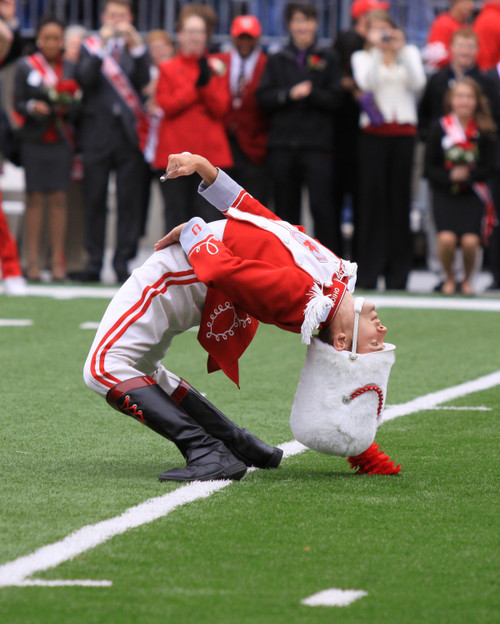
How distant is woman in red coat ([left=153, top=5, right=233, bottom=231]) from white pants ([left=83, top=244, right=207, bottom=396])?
6.84 metres

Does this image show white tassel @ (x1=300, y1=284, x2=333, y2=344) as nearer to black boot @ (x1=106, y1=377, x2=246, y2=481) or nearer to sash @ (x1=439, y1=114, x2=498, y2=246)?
black boot @ (x1=106, y1=377, x2=246, y2=481)

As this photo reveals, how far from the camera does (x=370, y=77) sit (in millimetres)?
10945

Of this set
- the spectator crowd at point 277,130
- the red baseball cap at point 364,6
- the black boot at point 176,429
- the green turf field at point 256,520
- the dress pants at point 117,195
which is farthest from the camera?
the red baseball cap at point 364,6

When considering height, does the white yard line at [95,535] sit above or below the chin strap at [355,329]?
below

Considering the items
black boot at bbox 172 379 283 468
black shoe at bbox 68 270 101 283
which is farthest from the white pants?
black shoe at bbox 68 270 101 283

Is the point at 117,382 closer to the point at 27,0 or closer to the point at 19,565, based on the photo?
the point at 19,565

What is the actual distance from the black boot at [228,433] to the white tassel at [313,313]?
0.52 metres

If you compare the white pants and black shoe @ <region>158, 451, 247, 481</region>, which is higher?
the white pants

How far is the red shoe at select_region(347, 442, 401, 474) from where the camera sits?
421 cm

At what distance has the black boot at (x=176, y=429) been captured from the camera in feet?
13.2

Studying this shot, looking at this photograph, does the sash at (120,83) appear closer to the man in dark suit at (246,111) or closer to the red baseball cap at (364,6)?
the man in dark suit at (246,111)

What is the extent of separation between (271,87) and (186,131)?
82cm

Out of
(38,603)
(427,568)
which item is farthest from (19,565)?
(427,568)

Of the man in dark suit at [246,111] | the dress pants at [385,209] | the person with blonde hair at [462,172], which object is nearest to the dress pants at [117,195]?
the man in dark suit at [246,111]
